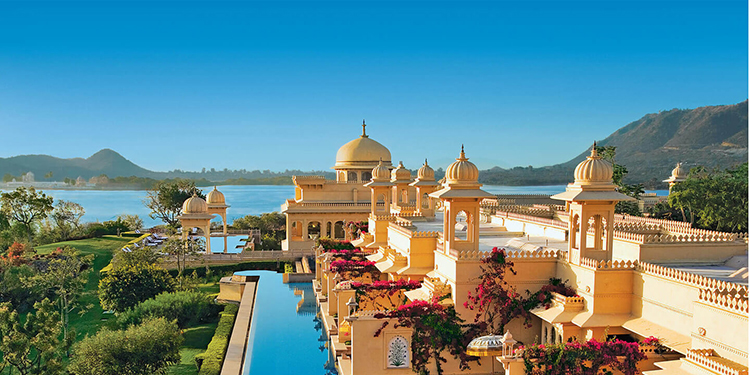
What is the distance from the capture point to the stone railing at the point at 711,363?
8.27 metres

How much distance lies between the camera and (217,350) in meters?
16.2

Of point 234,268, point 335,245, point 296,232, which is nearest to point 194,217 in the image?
point 234,268

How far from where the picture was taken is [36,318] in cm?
1305

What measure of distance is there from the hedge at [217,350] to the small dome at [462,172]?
7898 millimetres

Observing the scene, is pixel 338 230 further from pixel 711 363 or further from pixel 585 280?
pixel 711 363

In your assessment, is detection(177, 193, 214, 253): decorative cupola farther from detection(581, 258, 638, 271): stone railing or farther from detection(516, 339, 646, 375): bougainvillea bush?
detection(516, 339, 646, 375): bougainvillea bush

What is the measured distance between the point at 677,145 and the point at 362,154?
211ft

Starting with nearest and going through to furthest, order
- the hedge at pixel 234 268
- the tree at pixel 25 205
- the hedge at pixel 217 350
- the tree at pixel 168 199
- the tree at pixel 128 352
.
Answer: the tree at pixel 128 352, the hedge at pixel 217 350, the hedge at pixel 234 268, the tree at pixel 25 205, the tree at pixel 168 199

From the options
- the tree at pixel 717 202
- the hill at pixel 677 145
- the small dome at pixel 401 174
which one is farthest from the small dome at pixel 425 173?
the hill at pixel 677 145

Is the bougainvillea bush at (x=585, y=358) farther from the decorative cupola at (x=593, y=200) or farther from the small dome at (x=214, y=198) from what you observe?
the small dome at (x=214, y=198)

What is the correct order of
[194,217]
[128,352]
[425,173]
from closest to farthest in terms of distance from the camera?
[128,352], [425,173], [194,217]

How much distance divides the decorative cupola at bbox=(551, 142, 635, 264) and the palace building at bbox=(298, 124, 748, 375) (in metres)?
0.02

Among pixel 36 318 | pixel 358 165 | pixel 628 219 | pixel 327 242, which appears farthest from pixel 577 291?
pixel 358 165

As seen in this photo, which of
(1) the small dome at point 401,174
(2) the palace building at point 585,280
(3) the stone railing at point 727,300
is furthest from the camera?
(1) the small dome at point 401,174
